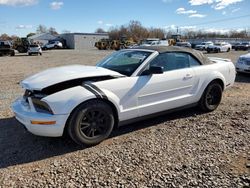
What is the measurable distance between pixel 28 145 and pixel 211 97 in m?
3.65

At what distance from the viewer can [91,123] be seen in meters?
3.77

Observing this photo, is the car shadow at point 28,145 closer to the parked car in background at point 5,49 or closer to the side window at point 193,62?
the side window at point 193,62

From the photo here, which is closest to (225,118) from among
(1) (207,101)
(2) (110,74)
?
(1) (207,101)

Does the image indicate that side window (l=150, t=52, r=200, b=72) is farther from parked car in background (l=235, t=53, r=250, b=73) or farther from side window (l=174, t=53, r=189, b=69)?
parked car in background (l=235, t=53, r=250, b=73)

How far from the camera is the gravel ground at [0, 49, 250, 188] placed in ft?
9.71

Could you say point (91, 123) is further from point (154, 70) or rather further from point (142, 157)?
point (154, 70)

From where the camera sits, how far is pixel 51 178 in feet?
9.90

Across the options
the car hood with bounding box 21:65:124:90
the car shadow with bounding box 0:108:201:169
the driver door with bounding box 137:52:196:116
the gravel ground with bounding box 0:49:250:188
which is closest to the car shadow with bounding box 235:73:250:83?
the gravel ground with bounding box 0:49:250:188

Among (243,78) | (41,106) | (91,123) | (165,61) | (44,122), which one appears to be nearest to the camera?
(44,122)

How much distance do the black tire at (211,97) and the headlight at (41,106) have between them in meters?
3.05

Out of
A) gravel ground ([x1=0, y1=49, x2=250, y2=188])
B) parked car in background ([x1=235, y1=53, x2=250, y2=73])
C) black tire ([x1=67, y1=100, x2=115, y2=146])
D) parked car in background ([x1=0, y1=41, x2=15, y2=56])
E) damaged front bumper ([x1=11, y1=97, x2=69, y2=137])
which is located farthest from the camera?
parked car in background ([x1=0, y1=41, x2=15, y2=56])

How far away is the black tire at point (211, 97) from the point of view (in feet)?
16.9

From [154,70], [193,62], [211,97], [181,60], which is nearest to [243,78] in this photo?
[211,97]

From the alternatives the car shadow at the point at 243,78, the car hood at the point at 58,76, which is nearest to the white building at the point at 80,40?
the car shadow at the point at 243,78
